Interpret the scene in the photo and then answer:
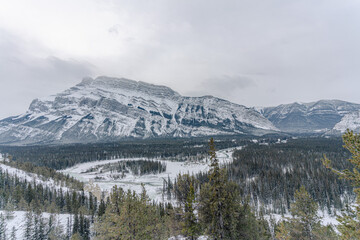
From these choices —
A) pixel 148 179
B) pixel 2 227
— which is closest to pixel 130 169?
pixel 148 179

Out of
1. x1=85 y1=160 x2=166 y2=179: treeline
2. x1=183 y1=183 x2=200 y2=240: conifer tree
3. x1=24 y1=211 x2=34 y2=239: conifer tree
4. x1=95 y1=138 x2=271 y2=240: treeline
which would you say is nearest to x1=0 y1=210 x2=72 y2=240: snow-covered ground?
x1=24 y1=211 x2=34 y2=239: conifer tree

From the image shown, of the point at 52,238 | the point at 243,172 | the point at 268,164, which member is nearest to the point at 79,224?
the point at 52,238

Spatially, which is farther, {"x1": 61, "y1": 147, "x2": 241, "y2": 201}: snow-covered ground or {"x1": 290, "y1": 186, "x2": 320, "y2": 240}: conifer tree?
{"x1": 61, "y1": 147, "x2": 241, "y2": 201}: snow-covered ground

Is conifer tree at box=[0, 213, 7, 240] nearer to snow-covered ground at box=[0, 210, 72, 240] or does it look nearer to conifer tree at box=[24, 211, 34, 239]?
snow-covered ground at box=[0, 210, 72, 240]

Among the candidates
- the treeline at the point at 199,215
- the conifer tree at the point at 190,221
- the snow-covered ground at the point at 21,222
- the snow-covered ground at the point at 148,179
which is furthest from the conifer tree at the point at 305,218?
the snow-covered ground at the point at 148,179

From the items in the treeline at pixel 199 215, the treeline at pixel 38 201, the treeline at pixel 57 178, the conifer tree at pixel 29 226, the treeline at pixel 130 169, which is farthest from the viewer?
the treeline at pixel 130 169

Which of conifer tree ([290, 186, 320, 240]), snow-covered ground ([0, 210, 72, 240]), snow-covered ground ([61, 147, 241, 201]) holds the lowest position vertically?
snow-covered ground ([61, 147, 241, 201])

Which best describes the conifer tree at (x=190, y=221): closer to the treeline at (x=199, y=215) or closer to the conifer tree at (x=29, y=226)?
the treeline at (x=199, y=215)

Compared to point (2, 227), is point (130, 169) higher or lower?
lower

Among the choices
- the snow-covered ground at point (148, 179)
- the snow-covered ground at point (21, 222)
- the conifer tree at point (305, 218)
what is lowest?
the snow-covered ground at point (148, 179)

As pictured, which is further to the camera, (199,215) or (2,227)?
(2,227)

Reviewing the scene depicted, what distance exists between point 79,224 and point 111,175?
348 feet

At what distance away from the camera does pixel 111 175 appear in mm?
171375

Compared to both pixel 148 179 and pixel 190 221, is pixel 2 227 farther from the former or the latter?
pixel 148 179
